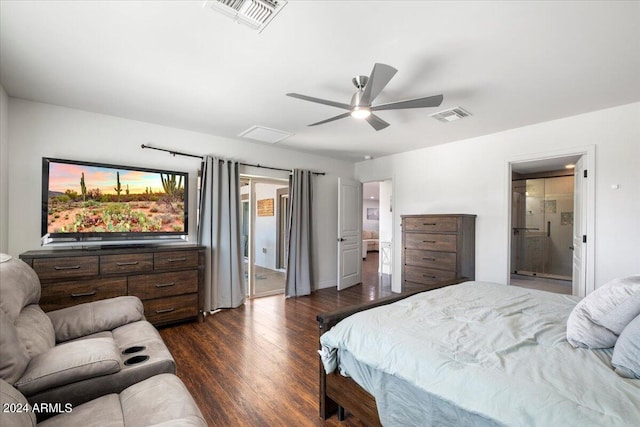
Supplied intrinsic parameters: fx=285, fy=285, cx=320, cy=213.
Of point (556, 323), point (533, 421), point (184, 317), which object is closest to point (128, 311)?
point (184, 317)

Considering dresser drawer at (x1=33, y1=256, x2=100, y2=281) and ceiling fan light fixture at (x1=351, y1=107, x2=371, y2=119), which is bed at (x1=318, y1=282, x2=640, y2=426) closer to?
ceiling fan light fixture at (x1=351, y1=107, x2=371, y2=119)

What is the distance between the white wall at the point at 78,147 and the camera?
285cm

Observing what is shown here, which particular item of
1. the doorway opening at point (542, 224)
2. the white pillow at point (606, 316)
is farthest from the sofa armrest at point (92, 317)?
the doorway opening at point (542, 224)

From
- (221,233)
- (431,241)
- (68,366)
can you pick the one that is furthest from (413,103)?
(221,233)

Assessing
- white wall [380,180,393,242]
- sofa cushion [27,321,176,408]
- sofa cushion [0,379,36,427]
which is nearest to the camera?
sofa cushion [0,379,36,427]

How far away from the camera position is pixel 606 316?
129 centimetres

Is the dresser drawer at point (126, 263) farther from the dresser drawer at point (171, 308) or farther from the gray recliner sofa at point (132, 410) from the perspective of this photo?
the gray recliner sofa at point (132, 410)

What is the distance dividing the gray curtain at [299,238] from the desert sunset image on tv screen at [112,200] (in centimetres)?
173

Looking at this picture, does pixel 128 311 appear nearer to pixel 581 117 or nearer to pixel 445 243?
pixel 445 243

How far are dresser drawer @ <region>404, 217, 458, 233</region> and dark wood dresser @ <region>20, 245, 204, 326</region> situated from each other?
9.54 ft

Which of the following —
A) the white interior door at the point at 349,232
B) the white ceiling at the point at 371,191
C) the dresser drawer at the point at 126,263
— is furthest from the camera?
the white ceiling at the point at 371,191

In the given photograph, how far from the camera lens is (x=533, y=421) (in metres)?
0.93

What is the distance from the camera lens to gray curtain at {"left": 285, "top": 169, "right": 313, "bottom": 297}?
15.5 feet

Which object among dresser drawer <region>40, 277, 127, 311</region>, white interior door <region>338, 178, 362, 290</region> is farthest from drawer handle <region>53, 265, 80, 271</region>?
white interior door <region>338, 178, 362, 290</region>
